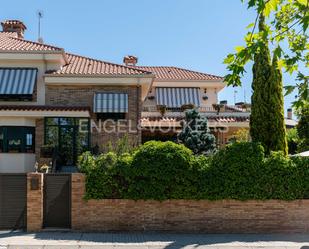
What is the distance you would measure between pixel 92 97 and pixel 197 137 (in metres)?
6.72

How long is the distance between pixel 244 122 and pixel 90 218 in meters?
17.7

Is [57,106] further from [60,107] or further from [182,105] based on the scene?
[182,105]

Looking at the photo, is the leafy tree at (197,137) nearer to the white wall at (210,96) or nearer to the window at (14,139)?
the window at (14,139)

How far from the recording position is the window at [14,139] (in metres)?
25.2

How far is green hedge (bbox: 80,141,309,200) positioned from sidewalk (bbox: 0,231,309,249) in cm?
129

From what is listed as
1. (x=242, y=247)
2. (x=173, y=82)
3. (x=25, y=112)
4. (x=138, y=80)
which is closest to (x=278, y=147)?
(x=242, y=247)

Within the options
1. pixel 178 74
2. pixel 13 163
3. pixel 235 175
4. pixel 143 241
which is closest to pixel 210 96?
pixel 178 74

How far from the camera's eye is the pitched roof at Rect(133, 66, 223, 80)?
3841 centimetres

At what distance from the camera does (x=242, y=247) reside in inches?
522

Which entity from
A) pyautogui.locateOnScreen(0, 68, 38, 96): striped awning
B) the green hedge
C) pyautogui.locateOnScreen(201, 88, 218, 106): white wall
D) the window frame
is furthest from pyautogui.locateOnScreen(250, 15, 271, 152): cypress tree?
pyautogui.locateOnScreen(201, 88, 218, 106): white wall

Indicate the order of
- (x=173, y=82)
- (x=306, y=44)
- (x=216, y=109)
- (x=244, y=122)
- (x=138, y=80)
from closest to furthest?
(x=306, y=44), (x=138, y=80), (x=244, y=122), (x=216, y=109), (x=173, y=82)

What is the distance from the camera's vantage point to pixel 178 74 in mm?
40594

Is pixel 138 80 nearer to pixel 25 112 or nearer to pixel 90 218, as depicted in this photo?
pixel 25 112

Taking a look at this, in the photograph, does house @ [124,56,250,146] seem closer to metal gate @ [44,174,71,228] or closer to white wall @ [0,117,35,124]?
white wall @ [0,117,35,124]
